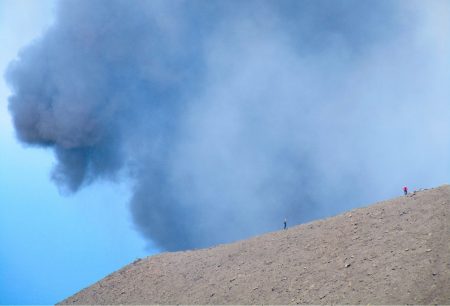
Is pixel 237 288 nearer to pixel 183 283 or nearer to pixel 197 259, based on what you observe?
pixel 183 283

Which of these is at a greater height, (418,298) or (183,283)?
(183,283)

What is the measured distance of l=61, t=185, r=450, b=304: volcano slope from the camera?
21109 mm

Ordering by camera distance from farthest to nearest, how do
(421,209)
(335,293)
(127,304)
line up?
(127,304), (421,209), (335,293)

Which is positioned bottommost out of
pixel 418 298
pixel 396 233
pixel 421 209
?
pixel 418 298

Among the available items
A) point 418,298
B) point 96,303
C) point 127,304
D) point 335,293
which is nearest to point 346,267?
point 335,293

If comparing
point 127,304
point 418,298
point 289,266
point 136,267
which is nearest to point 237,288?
point 289,266

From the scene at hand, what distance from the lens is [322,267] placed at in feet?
84.0

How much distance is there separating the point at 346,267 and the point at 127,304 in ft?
50.2

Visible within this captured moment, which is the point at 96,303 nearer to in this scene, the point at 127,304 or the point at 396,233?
the point at 127,304

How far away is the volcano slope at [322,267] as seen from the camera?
69.3ft

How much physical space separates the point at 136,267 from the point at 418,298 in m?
24.4

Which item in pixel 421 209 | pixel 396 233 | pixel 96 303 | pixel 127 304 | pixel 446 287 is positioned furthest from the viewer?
pixel 96 303

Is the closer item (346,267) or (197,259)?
(346,267)

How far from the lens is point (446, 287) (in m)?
18.9
